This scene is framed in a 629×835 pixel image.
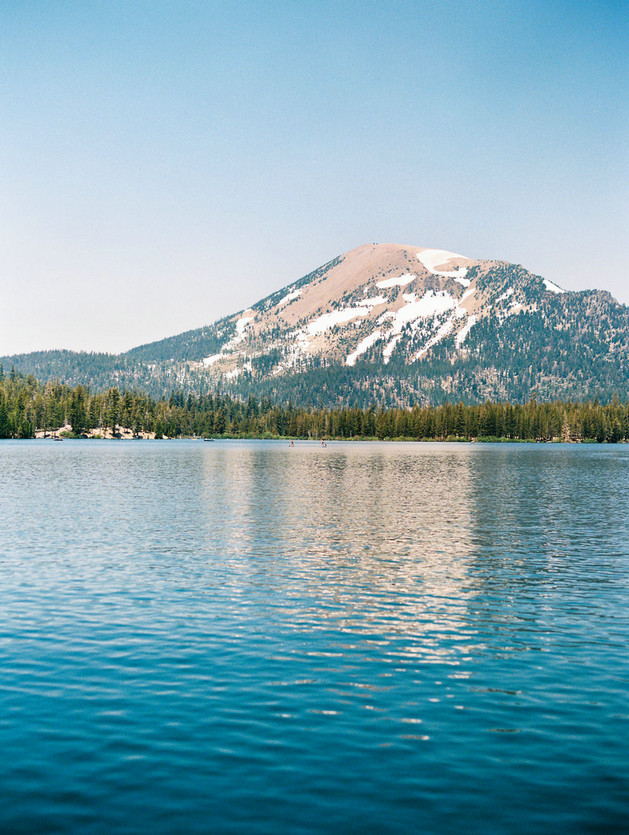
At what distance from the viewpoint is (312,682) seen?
20000 millimetres

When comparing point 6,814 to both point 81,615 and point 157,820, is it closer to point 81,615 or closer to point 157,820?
point 157,820

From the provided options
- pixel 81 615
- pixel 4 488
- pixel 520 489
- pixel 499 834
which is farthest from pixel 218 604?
pixel 520 489

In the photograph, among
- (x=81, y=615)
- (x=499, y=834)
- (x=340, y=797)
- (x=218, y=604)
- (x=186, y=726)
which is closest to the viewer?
(x=499, y=834)

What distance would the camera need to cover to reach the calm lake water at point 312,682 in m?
13.5

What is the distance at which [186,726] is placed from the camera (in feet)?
54.9

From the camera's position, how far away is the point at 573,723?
1733 cm

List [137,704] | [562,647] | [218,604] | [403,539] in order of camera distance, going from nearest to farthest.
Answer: [137,704] → [562,647] → [218,604] → [403,539]

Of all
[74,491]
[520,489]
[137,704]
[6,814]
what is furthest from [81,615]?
[520,489]

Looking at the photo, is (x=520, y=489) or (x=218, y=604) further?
(x=520, y=489)

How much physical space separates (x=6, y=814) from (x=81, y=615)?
14304 mm

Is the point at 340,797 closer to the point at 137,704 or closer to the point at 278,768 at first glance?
the point at 278,768

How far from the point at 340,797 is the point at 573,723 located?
6841 millimetres

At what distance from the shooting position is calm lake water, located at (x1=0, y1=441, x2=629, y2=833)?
13.5 metres

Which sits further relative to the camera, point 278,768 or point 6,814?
point 278,768
